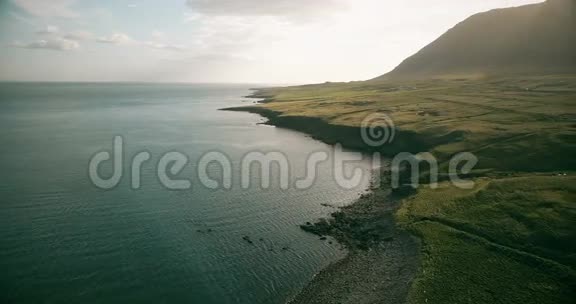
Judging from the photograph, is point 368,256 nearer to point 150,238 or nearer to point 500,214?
point 500,214

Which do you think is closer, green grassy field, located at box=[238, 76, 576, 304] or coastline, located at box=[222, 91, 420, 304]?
green grassy field, located at box=[238, 76, 576, 304]

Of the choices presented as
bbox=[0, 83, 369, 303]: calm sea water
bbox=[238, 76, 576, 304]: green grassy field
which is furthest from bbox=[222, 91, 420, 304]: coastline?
bbox=[0, 83, 369, 303]: calm sea water

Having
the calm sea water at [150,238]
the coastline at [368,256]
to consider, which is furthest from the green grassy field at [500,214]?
Answer: the calm sea water at [150,238]

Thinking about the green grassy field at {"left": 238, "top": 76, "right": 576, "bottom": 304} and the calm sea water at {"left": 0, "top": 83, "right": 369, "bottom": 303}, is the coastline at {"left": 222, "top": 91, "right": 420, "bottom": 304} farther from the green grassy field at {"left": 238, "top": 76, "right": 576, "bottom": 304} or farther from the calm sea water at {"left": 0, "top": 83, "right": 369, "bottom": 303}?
the calm sea water at {"left": 0, "top": 83, "right": 369, "bottom": 303}

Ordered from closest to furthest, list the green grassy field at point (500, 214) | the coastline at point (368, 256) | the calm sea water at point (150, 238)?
the green grassy field at point (500, 214)
the coastline at point (368, 256)
the calm sea water at point (150, 238)

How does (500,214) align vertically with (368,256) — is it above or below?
above

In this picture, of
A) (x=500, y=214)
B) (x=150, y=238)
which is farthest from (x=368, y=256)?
(x=150, y=238)

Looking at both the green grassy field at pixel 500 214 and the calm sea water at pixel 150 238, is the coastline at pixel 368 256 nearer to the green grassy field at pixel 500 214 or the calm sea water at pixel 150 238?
the green grassy field at pixel 500 214

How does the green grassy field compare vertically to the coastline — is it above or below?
above

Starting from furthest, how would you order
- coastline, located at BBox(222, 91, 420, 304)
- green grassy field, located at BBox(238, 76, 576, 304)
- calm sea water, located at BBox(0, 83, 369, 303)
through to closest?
calm sea water, located at BBox(0, 83, 369, 303), coastline, located at BBox(222, 91, 420, 304), green grassy field, located at BBox(238, 76, 576, 304)
